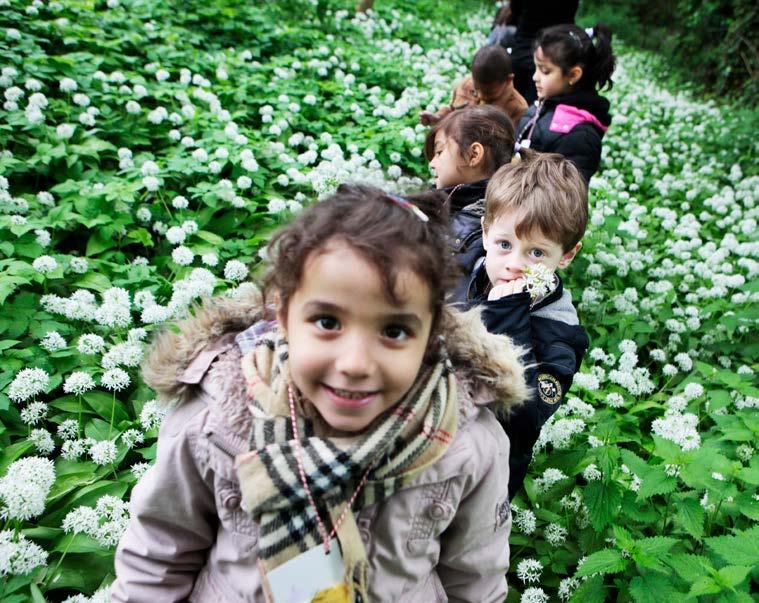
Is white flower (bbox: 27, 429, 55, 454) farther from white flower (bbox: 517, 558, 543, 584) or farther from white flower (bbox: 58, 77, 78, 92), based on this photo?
white flower (bbox: 58, 77, 78, 92)

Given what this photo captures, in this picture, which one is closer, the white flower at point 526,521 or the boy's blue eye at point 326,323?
the boy's blue eye at point 326,323

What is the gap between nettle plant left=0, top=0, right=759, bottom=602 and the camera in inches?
91.0

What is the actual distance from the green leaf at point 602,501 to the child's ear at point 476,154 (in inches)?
68.2

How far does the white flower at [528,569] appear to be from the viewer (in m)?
2.50

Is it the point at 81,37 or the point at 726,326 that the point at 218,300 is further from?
the point at 81,37

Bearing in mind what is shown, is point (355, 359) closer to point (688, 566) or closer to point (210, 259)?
point (688, 566)

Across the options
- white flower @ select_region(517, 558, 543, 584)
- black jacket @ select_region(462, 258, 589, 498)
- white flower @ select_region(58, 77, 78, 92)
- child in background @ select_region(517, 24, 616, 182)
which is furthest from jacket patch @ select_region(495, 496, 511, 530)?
white flower @ select_region(58, 77, 78, 92)

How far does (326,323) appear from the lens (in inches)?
50.4

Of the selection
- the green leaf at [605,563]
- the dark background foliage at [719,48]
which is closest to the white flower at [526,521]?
the green leaf at [605,563]

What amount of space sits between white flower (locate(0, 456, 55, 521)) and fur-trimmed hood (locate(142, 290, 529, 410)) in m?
0.81

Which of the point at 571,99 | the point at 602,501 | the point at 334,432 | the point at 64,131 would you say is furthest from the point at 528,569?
the point at 64,131

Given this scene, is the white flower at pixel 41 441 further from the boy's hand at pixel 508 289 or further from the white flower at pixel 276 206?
the white flower at pixel 276 206

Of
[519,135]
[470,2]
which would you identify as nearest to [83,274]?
[519,135]

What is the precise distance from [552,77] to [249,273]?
2766 millimetres
